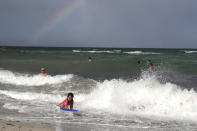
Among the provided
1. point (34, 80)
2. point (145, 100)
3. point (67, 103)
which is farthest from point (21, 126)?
point (34, 80)

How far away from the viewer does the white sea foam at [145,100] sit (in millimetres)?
9148

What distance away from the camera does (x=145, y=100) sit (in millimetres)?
10422

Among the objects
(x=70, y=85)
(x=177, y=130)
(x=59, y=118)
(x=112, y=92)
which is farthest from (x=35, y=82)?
(x=177, y=130)

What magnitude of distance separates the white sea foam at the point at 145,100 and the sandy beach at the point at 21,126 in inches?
125

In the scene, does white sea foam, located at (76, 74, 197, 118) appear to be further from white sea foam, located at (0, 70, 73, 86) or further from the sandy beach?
white sea foam, located at (0, 70, 73, 86)

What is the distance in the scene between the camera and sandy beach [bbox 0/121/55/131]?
6.12 meters

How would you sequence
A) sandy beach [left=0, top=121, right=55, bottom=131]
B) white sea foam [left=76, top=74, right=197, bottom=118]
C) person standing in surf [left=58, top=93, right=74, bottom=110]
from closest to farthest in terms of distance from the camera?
sandy beach [left=0, top=121, right=55, bottom=131], person standing in surf [left=58, top=93, right=74, bottom=110], white sea foam [left=76, top=74, right=197, bottom=118]

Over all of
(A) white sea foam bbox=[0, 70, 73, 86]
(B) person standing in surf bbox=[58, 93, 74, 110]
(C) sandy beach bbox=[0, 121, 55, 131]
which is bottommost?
(C) sandy beach bbox=[0, 121, 55, 131]

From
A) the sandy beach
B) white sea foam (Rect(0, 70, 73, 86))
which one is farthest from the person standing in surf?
white sea foam (Rect(0, 70, 73, 86))

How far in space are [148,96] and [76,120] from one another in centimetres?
419

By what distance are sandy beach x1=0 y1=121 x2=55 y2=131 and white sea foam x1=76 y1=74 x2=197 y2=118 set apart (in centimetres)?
316

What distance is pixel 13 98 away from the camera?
1107cm

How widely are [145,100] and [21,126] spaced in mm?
5553

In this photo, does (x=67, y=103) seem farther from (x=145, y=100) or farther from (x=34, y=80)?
(x=34, y=80)
